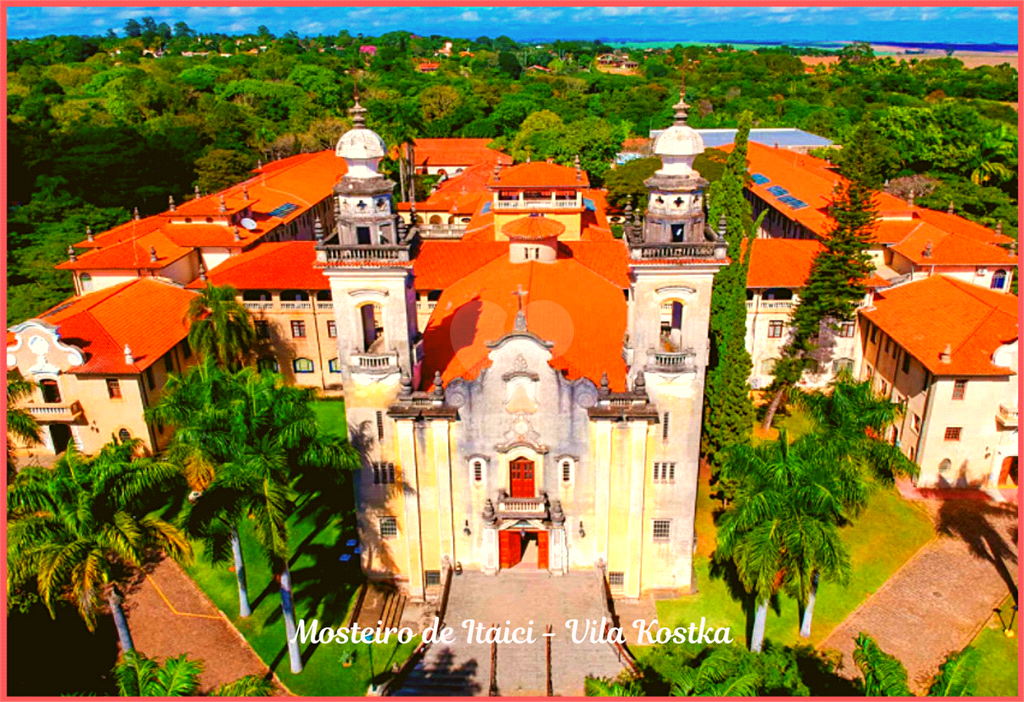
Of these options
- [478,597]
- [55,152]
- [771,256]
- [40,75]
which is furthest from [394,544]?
[40,75]

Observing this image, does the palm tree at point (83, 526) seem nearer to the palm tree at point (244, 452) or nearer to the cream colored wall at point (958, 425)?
the palm tree at point (244, 452)

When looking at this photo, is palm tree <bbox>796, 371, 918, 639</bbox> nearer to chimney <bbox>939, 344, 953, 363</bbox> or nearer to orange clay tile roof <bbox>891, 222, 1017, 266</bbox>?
chimney <bbox>939, 344, 953, 363</bbox>

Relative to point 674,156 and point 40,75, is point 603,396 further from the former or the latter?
point 40,75

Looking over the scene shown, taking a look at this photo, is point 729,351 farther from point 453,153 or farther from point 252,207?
point 453,153

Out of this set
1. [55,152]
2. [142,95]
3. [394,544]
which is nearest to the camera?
[394,544]

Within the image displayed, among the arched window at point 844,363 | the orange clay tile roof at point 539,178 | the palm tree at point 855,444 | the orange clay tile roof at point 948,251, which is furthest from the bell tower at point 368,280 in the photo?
the orange clay tile roof at point 948,251

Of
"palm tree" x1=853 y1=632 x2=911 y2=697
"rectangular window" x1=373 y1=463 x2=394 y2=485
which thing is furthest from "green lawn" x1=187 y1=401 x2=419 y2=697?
"palm tree" x1=853 y1=632 x2=911 y2=697
